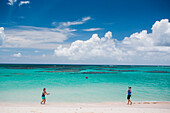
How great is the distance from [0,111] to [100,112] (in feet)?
26.4

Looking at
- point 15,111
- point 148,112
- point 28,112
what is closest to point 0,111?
point 15,111

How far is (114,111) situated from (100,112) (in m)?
1.27

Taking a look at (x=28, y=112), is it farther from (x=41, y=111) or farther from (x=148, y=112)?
(x=148, y=112)

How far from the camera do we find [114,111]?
1204 cm

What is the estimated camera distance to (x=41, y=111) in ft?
38.3

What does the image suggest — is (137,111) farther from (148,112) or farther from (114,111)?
(114,111)

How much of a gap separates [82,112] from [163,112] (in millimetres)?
6667

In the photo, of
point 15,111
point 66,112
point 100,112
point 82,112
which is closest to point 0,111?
point 15,111

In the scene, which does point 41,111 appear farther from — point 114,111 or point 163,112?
point 163,112

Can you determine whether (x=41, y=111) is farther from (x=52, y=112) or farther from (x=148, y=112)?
(x=148, y=112)

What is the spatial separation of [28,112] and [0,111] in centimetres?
230

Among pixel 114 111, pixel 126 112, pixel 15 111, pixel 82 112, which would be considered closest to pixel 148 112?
pixel 126 112

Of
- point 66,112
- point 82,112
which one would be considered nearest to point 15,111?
point 66,112

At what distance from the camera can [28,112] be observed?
11352 millimetres
